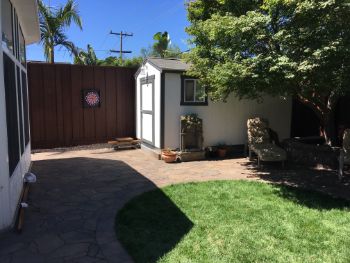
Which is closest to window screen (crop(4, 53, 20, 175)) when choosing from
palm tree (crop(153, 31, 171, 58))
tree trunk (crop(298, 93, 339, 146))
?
tree trunk (crop(298, 93, 339, 146))

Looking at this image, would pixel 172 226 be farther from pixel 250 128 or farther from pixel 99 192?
pixel 250 128

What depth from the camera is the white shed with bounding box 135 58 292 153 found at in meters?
8.55

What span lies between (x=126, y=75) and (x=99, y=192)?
236 inches

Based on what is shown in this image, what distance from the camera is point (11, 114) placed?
4344mm

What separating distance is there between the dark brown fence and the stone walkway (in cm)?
80

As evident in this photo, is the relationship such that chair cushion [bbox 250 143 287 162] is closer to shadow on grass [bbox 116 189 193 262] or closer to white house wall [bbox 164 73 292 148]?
white house wall [bbox 164 73 292 148]

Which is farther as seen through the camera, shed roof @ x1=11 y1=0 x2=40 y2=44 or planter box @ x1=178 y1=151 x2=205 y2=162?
planter box @ x1=178 y1=151 x2=205 y2=162

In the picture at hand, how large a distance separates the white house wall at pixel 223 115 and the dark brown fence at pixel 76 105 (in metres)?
2.68

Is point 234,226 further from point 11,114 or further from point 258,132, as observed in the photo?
point 258,132

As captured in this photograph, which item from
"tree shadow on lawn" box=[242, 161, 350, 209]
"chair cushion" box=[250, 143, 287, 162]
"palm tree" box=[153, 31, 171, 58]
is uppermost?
"palm tree" box=[153, 31, 171, 58]

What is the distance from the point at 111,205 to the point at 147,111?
499 centimetres

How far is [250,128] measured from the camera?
852cm

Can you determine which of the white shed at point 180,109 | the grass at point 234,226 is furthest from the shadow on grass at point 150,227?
the white shed at point 180,109

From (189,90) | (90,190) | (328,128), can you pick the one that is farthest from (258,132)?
(90,190)
